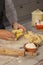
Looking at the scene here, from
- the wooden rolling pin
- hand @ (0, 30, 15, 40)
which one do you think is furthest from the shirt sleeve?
the wooden rolling pin

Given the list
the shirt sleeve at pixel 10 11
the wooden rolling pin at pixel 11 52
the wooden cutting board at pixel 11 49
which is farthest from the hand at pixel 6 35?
the shirt sleeve at pixel 10 11

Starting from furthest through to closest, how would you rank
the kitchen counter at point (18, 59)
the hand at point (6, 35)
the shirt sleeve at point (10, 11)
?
the shirt sleeve at point (10, 11) → the hand at point (6, 35) → the kitchen counter at point (18, 59)

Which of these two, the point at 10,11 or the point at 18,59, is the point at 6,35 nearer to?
the point at 18,59

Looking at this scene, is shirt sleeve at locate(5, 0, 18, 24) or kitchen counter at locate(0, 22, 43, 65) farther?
shirt sleeve at locate(5, 0, 18, 24)

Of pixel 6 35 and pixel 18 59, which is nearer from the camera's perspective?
pixel 18 59

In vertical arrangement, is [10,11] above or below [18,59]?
above

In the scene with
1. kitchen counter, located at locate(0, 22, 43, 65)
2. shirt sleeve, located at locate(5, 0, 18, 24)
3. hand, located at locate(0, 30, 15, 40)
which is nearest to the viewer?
kitchen counter, located at locate(0, 22, 43, 65)

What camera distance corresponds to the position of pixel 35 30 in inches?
78.2

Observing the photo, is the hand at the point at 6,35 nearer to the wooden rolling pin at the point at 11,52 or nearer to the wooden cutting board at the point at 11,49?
the wooden cutting board at the point at 11,49

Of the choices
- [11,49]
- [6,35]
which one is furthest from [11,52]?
[6,35]

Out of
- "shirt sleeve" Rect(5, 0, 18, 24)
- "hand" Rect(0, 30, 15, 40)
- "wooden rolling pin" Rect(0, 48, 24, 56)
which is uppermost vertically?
"shirt sleeve" Rect(5, 0, 18, 24)

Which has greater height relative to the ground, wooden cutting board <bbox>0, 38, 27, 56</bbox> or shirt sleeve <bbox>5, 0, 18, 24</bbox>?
shirt sleeve <bbox>5, 0, 18, 24</bbox>

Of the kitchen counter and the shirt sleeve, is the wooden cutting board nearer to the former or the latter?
the kitchen counter

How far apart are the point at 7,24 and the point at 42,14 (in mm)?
359
